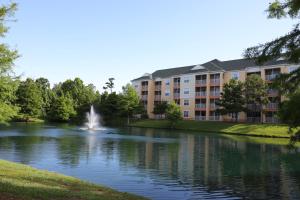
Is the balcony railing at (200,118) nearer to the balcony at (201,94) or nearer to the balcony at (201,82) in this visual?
the balcony at (201,94)

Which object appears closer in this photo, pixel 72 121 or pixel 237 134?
pixel 237 134

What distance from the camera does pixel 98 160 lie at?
2708 cm

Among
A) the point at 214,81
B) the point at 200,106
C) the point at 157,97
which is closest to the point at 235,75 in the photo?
the point at 214,81

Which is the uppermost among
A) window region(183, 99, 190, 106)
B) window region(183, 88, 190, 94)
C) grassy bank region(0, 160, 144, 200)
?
window region(183, 88, 190, 94)

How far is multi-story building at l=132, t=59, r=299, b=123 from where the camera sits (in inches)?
2800

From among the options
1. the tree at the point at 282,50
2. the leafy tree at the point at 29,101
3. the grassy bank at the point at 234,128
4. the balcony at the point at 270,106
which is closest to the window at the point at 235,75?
the balcony at the point at 270,106

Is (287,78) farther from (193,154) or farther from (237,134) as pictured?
(237,134)

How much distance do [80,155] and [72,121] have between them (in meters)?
75.1

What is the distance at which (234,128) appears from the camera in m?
64.9

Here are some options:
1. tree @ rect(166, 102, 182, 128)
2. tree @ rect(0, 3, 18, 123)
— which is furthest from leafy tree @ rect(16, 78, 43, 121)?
tree @ rect(0, 3, 18, 123)

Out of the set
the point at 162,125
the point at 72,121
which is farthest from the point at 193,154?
the point at 72,121

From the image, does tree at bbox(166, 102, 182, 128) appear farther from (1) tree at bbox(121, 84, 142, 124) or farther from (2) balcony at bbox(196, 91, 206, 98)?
(1) tree at bbox(121, 84, 142, 124)

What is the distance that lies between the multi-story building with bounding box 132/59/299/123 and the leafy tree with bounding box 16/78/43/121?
27.1 m

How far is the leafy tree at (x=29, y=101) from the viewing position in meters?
100
